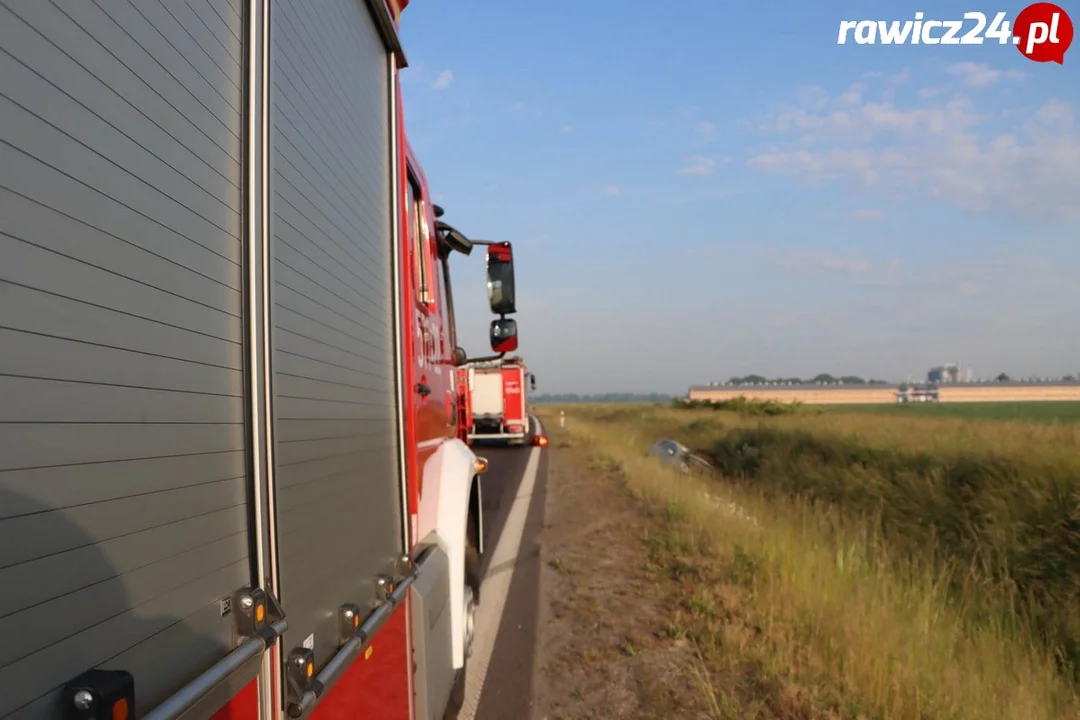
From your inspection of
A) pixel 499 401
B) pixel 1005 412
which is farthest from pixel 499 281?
pixel 1005 412

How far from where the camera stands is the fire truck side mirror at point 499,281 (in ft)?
18.4

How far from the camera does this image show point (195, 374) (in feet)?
5.36

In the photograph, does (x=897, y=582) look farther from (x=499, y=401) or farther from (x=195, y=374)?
(x=499, y=401)

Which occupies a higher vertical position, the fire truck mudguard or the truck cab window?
the truck cab window

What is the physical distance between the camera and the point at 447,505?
417cm

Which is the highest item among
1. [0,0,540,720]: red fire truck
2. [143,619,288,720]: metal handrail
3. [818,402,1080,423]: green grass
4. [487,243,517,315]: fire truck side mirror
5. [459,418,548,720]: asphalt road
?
[487,243,517,315]: fire truck side mirror

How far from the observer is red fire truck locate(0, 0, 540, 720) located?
1173 millimetres

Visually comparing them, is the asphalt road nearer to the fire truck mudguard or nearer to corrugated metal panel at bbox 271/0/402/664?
the fire truck mudguard

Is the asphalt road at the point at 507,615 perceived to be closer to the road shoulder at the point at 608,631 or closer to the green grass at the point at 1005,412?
the road shoulder at the point at 608,631

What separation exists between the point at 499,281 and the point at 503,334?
38 centimetres

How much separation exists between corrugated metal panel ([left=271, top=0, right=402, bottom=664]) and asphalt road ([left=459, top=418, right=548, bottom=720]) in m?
1.96

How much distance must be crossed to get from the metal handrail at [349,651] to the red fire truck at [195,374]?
0.03ft

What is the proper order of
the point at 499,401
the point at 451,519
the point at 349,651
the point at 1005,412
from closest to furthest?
the point at 349,651 < the point at 451,519 < the point at 1005,412 < the point at 499,401

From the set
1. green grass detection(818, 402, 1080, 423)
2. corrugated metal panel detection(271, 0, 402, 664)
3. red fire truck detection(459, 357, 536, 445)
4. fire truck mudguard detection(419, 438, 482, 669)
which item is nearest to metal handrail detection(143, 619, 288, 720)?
corrugated metal panel detection(271, 0, 402, 664)
